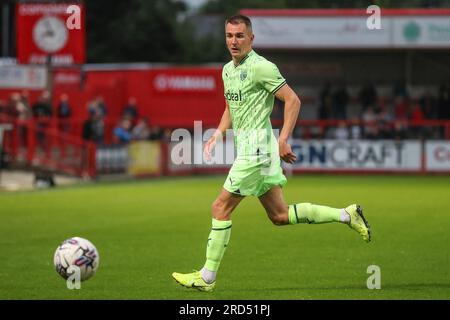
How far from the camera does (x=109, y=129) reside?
35.7 m

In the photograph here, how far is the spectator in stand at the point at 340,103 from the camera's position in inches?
1411

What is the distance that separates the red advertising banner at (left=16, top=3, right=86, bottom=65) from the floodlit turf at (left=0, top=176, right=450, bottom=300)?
5.55 meters

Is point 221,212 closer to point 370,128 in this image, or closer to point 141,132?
point 370,128

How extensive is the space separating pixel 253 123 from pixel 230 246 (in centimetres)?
435

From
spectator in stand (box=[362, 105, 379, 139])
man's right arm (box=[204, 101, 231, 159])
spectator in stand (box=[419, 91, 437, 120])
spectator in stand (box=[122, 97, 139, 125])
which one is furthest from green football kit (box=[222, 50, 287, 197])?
spectator in stand (box=[122, 97, 139, 125])

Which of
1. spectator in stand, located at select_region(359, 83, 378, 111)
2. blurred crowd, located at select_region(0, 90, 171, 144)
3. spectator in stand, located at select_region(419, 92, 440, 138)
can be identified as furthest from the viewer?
spectator in stand, located at select_region(359, 83, 378, 111)

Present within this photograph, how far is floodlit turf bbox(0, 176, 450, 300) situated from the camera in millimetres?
10094

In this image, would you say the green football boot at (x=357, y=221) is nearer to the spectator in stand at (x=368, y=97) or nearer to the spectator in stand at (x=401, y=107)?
the spectator in stand at (x=401, y=107)

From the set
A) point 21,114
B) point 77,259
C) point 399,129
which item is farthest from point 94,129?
point 77,259

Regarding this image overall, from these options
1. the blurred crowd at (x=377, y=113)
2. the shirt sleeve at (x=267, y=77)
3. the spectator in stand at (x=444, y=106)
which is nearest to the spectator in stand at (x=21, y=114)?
the blurred crowd at (x=377, y=113)

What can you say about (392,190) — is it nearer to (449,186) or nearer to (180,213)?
(449,186)

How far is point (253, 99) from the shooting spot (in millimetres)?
9938

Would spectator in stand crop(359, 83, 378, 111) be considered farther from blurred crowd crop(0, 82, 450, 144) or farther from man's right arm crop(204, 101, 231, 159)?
man's right arm crop(204, 101, 231, 159)

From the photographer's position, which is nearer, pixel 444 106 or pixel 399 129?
pixel 399 129
